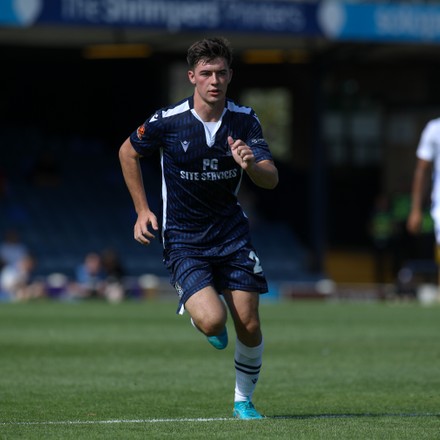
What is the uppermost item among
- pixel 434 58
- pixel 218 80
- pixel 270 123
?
pixel 218 80

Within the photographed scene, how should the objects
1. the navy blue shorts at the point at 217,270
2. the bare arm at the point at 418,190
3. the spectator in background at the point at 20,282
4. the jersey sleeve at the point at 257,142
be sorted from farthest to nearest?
the spectator in background at the point at 20,282, the bare arm at the point at 418,190, the navy blue shorts at the point at 217,270, the jersey sleeve at the point at 257,142

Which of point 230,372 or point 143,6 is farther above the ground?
point 143,6

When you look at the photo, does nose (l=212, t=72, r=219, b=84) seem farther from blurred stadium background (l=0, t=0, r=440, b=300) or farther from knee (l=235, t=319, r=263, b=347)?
blurred stadium background (l=0, t=0, r=440, b=300)

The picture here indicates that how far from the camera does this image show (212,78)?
26.2ft

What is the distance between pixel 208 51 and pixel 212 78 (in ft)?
0.55

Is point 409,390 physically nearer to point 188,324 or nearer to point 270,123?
point 188,324

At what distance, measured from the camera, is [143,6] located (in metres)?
29.3

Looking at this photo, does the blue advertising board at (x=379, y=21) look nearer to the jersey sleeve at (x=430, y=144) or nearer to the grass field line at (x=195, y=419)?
the jersey sleeve at (x=430, y=144)

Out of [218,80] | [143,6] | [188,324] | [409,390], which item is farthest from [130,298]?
[218,80]

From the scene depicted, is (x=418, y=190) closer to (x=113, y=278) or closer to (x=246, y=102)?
(x=113, y=278)

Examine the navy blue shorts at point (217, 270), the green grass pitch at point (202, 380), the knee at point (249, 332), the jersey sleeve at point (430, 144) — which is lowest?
the green grass pitch at point (202, 380)

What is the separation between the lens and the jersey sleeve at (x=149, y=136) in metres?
8.24

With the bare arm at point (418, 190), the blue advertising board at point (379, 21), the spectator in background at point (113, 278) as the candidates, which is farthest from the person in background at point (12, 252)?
the bare arm at point (418, 190)

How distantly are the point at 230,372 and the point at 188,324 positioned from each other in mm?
7407
